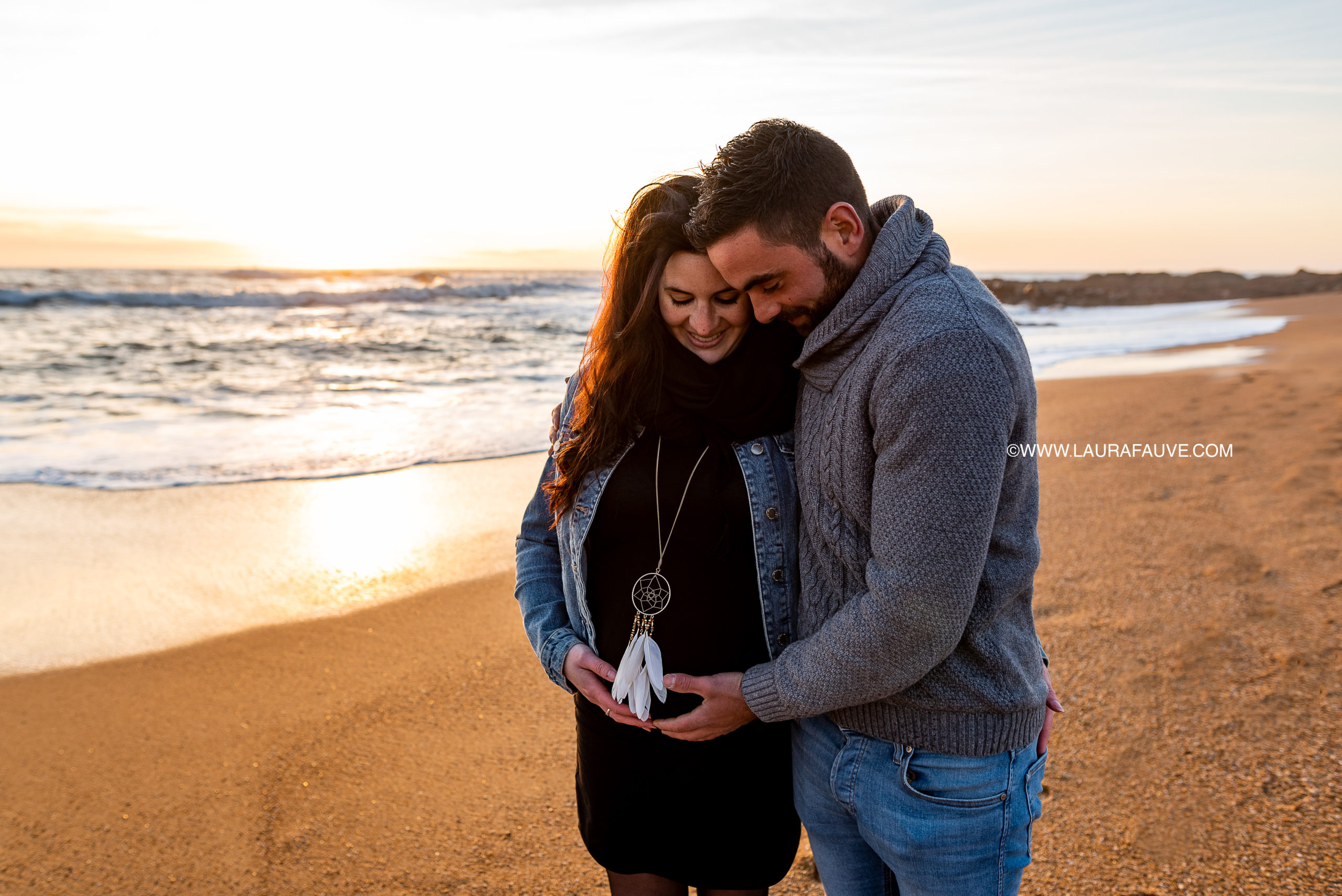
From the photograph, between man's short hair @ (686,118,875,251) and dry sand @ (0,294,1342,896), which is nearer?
man's short hair @ (686,118,875,251)

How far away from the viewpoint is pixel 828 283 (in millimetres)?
1487

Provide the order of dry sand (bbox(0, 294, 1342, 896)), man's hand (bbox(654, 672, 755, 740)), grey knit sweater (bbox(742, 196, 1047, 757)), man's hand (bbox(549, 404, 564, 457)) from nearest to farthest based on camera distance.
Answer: grey knit sweater (bbox(742, 196, 1047, 757)) < man's hand (bbox(654, 672, 755, 740)) < man's hand (bbox(549, 404, 564, 457)) < dry sand (bbox(0, 294, 1342, 896))

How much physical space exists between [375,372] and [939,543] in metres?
13.0

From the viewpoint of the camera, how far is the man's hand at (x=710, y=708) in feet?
5.49

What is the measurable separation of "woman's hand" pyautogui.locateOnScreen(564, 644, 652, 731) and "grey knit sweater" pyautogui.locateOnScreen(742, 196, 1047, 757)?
339 mm

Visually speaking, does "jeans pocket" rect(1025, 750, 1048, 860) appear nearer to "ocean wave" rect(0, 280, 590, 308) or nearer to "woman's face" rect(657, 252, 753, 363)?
"woman's face" rect(657, 252, 753, 363)

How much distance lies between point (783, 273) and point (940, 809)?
1026 mm

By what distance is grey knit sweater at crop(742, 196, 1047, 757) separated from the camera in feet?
4.14

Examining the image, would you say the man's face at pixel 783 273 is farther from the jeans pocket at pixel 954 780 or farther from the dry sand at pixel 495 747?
the dry sand at pixel 495 747

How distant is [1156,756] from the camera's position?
291cm

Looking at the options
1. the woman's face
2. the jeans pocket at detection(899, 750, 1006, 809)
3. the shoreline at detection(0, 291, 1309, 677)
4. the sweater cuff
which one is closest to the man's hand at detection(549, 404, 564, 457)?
the woman's face

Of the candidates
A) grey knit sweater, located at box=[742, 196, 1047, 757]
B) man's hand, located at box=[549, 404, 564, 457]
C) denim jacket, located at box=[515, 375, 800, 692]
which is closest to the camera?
grey knit sweater, located at box=[742, 196, 1047, 757]

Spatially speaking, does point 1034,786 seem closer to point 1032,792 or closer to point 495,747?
point 1032,792

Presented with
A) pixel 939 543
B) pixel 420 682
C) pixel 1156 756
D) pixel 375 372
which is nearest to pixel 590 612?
pixel 939 543
